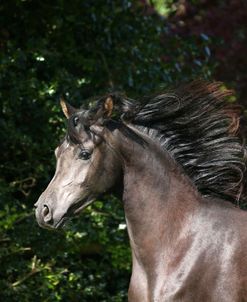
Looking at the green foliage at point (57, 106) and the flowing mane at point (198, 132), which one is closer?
the flowing mane at point (198, 132)

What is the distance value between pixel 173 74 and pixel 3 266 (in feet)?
7.39

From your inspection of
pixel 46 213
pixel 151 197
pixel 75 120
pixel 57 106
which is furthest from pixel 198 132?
pixel 57 106

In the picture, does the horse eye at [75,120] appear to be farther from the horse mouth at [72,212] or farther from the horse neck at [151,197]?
the horse mouth at [72,212]

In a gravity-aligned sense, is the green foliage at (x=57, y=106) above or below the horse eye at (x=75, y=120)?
below

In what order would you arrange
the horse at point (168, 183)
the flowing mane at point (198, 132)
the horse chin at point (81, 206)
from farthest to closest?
1. the flowing mane at point (198, 132)
2. the horse chin at point (81, 206)
3. the horse at point (168, 183)

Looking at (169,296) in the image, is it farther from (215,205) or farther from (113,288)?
(113,288)

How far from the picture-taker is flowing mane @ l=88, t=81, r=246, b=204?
525cm

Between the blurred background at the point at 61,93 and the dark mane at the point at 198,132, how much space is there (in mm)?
2157

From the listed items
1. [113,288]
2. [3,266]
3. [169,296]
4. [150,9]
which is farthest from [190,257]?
[150,9]

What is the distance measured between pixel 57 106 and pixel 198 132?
269 centimetres

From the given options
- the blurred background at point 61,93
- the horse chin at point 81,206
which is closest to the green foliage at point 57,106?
the blurred background at point 61,93

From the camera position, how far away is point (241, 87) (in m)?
10.4

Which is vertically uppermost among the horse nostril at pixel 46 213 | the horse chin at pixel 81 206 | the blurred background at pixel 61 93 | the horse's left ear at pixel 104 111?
the horse's left ear at pixel 104 111

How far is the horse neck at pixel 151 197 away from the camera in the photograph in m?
5.07
